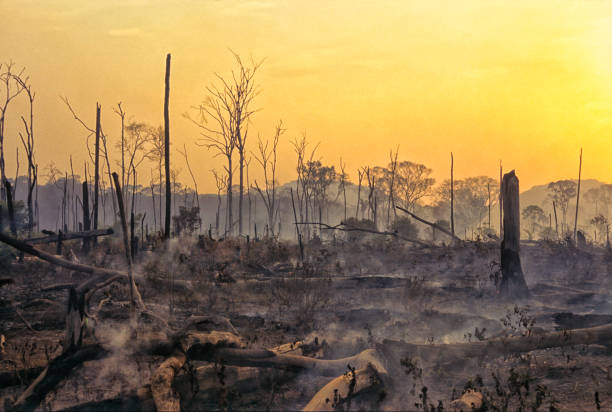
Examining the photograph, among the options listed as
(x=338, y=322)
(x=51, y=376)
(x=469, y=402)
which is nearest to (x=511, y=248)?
(x=338, y=322)

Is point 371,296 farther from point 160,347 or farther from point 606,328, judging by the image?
point 160,347

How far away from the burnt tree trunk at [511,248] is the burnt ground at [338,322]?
0.95 feet

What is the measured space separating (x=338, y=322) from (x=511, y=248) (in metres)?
4.45

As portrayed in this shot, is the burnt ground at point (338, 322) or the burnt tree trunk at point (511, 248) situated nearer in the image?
the burnt ground at point (338, 322)

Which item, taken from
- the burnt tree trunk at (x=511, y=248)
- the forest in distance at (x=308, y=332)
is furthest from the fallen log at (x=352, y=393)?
the burnt tree trunk at (x=511, y=248)

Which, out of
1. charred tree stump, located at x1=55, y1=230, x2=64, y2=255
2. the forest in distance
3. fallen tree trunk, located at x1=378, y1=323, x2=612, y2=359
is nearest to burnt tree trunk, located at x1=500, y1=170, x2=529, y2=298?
the forest in distance

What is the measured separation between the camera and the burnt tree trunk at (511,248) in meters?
11.0

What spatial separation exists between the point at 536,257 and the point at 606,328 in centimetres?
1245

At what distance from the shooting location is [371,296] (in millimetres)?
11555

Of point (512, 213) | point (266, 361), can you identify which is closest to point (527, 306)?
point (512, 213)

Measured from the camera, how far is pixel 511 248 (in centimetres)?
1119

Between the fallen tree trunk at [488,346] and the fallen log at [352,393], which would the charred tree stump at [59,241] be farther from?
the fallen log at [352,393]

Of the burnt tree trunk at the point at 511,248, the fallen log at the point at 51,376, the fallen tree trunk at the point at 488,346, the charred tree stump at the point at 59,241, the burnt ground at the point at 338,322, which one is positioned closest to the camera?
the fallen log at the point at 51,376

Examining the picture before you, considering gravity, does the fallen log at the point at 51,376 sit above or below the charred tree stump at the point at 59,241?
below
